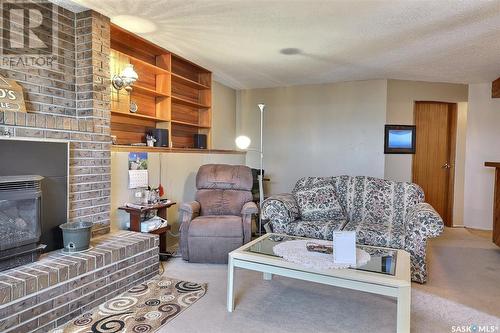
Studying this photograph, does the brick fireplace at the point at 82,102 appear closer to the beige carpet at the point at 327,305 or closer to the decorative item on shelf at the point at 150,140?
the decorative item on shelf at the point at 150,140

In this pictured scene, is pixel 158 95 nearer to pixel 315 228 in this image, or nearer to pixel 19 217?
pixel 19 217

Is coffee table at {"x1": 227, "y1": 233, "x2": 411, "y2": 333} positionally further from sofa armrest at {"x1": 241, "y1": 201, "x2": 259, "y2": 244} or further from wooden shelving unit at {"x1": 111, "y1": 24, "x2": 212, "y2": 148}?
wooden shelving unit at {"x1": 111, "y1": 24, "x2": 212, "y2": 148}

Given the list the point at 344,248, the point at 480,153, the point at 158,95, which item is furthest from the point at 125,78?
the point at 480,153

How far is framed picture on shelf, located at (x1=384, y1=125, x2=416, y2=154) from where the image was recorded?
4.75m

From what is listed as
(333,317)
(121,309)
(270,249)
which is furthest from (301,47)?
(121,309)

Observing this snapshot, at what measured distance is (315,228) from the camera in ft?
9.83

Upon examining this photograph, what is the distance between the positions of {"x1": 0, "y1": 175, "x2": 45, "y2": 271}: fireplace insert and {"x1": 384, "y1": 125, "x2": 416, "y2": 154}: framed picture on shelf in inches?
175

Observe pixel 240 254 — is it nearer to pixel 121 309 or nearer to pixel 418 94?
pixel 121 309

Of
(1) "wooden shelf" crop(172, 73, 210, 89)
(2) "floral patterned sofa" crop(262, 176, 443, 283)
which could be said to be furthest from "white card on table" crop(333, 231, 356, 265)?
(1) "wooden shelf" crop(172, 73, 210, 89)

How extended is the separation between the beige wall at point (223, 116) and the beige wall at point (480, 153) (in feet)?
12.6

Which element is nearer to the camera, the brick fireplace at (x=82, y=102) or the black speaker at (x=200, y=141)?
the brick fireplace at (x=82, y=102)

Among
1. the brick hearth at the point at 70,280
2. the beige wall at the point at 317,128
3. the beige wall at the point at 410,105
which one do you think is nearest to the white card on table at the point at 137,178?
the brick hearth at the point at 70,280

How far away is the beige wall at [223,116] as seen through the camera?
5019mm

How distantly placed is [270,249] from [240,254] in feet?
0.81
